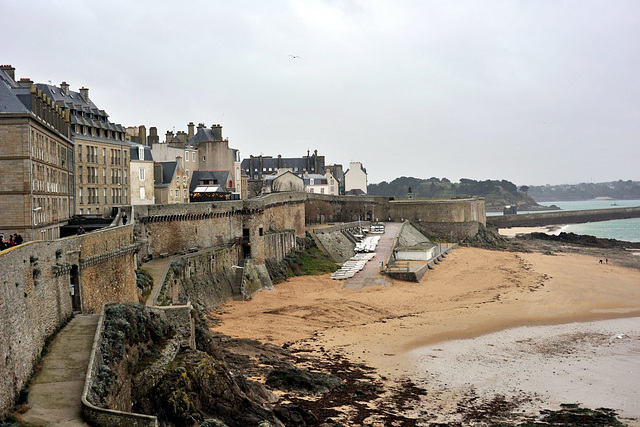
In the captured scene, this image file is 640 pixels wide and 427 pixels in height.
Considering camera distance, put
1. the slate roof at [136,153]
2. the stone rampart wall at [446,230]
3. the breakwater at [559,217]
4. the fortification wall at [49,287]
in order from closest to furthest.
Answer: the fortification wall at [49,287] < the slate roof at [136,153] < the stone rampart wall at [446,230] < the breakwater at [559,217]

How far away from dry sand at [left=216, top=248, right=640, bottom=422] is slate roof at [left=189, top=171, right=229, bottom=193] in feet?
39.4

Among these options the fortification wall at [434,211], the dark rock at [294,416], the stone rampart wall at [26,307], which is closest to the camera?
the stone rampart wall at [26,307]

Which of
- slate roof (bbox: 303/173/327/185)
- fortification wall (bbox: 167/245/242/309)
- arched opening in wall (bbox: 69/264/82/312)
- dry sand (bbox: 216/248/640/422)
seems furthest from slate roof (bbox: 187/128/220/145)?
arched opening in wall (bbox: 69/264/82/312)

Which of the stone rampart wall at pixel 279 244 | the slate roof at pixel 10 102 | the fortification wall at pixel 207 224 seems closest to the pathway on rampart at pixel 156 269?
the fortification wall at pixel 207 224

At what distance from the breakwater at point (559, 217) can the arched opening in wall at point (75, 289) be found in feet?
261

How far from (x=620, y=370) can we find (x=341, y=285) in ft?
61.6

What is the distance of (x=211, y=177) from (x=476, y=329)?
26.4 metres

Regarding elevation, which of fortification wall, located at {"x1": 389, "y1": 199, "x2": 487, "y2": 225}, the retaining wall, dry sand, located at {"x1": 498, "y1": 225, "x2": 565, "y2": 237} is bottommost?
dry sand, located at {"x1": 498, "y1": 225, "x2": 565, "y2": 237}

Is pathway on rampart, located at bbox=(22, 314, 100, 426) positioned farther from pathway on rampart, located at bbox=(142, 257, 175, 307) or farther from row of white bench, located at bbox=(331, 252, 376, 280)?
row of white bench, located at bbox=(331, 252, 376, 280)

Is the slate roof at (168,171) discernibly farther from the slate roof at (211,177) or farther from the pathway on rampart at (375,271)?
the pathway on rampart at (375,271)

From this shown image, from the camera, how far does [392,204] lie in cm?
6869

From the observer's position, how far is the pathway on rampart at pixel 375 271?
137ft

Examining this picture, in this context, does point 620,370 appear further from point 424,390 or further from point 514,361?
point 424,390

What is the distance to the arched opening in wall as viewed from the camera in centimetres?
1970
